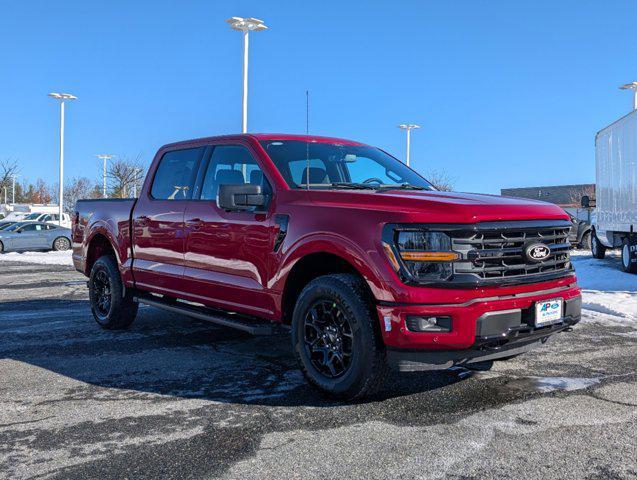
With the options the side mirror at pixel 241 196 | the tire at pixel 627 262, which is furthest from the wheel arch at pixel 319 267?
the tire at pixel 627 262

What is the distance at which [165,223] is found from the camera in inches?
229

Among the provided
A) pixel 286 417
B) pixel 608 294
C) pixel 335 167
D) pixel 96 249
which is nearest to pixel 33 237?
pixel 96 249

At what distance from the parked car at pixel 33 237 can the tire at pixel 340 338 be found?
23.7m

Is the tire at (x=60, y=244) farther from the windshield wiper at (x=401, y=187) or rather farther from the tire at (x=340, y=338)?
the tire at (x=340, y=338)

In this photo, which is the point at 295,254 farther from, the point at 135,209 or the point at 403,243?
the point at 135,209

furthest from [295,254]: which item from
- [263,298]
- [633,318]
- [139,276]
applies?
[633,318]

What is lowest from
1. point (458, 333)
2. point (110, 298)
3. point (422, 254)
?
point (110, 298)

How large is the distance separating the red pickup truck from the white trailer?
9263 millimetres

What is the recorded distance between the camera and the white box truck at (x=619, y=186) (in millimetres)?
12958

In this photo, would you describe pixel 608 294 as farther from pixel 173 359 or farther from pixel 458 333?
pixel 173 359

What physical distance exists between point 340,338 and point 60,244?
24568mm

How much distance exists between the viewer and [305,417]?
12.4ft

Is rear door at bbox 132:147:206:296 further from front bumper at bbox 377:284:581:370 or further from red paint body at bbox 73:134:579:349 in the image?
front bumper at bbox 377:284:581:370

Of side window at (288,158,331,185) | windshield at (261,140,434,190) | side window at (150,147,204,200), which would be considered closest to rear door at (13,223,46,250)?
side window at (150,147,204,200)
